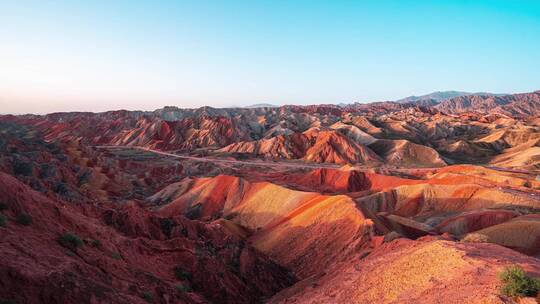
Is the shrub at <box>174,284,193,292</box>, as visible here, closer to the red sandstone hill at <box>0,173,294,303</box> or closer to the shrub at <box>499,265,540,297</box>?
the red sandstone hill at <box>0,173,294,303</box>

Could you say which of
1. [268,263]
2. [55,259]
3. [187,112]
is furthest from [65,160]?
[187,112]

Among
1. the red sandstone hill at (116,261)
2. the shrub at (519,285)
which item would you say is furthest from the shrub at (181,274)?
the shrub at (519,285)

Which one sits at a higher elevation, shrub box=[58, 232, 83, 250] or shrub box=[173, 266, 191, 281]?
shrub box=[58, 232, 83, 250]

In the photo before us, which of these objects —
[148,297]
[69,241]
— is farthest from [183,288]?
[69,241]

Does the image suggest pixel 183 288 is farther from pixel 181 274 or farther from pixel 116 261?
pixel 116 261

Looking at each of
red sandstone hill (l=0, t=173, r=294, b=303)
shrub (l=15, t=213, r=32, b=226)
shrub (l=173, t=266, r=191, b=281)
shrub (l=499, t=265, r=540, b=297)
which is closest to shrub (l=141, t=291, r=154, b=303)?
red sandstone hill (l=0, t=173, r=294, b=303)

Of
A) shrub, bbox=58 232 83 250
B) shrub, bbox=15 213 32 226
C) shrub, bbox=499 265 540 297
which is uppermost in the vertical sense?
shrub, bbox=15 213 32 226
